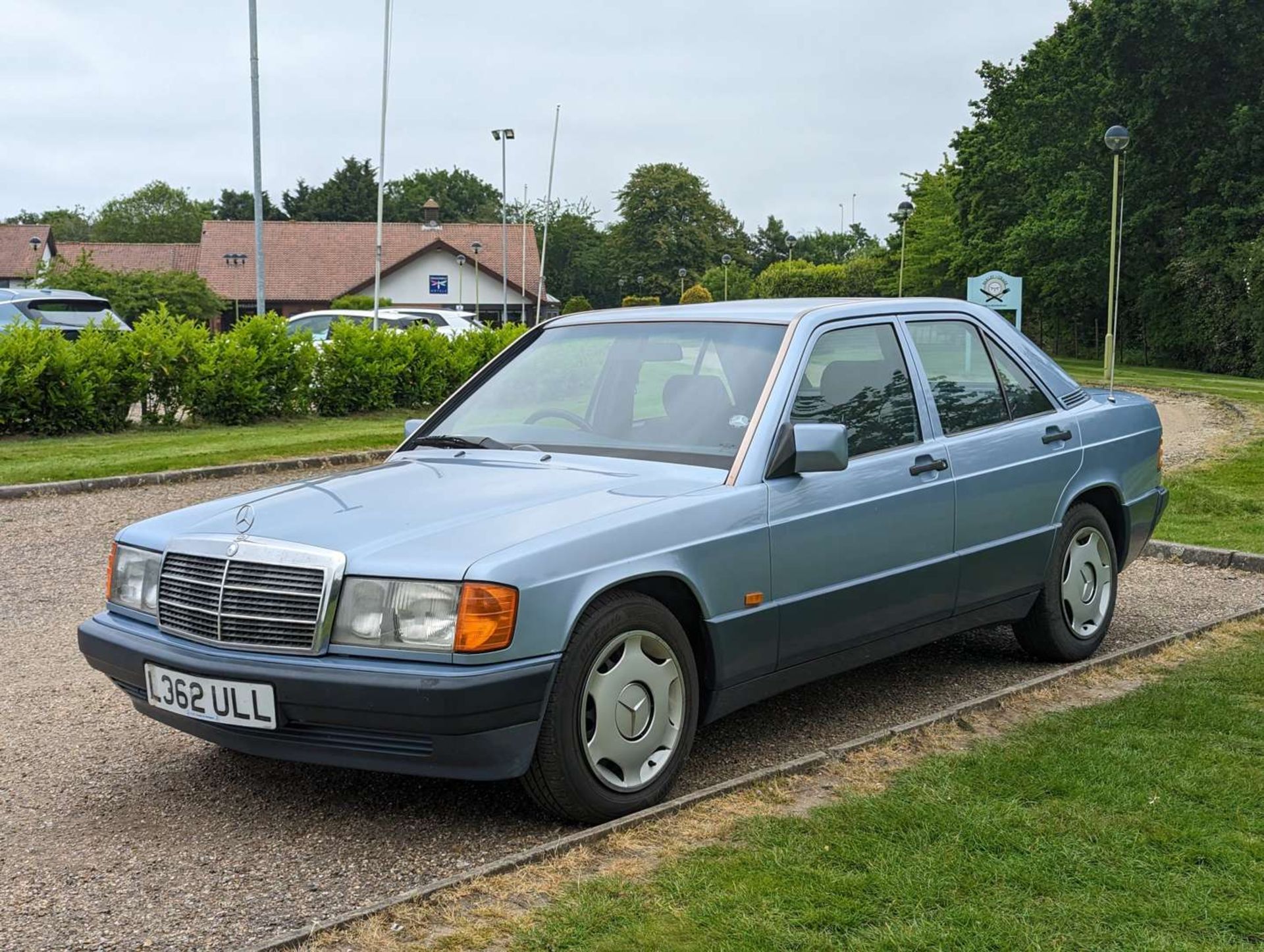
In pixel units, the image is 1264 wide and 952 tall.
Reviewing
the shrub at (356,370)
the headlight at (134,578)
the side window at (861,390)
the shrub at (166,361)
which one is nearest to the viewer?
the headlight at (134,578)

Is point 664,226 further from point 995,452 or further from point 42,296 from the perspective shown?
point 995,452

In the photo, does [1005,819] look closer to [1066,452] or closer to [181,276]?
[1066,452]

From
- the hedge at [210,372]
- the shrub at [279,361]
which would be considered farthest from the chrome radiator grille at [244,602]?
the shrub at [279,361]

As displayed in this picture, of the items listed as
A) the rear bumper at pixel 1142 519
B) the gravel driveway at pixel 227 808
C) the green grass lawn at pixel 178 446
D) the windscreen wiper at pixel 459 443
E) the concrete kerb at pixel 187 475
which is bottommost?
the gravel driveway at pixel 227 808

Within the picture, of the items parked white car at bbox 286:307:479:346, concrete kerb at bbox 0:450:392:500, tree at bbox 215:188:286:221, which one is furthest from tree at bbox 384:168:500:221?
concrete kerb at bbox 0:450:392:500

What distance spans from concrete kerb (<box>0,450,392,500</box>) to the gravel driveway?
232 inches

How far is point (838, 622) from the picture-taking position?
5.34 meters

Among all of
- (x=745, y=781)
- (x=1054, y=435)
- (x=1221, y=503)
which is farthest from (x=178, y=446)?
(x=745, y=781)

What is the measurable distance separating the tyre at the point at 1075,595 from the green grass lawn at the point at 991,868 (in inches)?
51.6

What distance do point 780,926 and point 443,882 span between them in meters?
0.93

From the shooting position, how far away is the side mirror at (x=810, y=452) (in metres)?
5.02

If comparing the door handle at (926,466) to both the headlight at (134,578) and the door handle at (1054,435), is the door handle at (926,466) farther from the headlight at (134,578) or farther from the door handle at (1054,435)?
the headlight at (134,578)

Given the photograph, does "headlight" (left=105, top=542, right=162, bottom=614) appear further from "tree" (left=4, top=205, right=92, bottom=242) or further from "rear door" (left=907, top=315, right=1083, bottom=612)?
"tree" (left=4, top=205, right=92, bottom=242)

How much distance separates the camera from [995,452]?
20.2 feet
